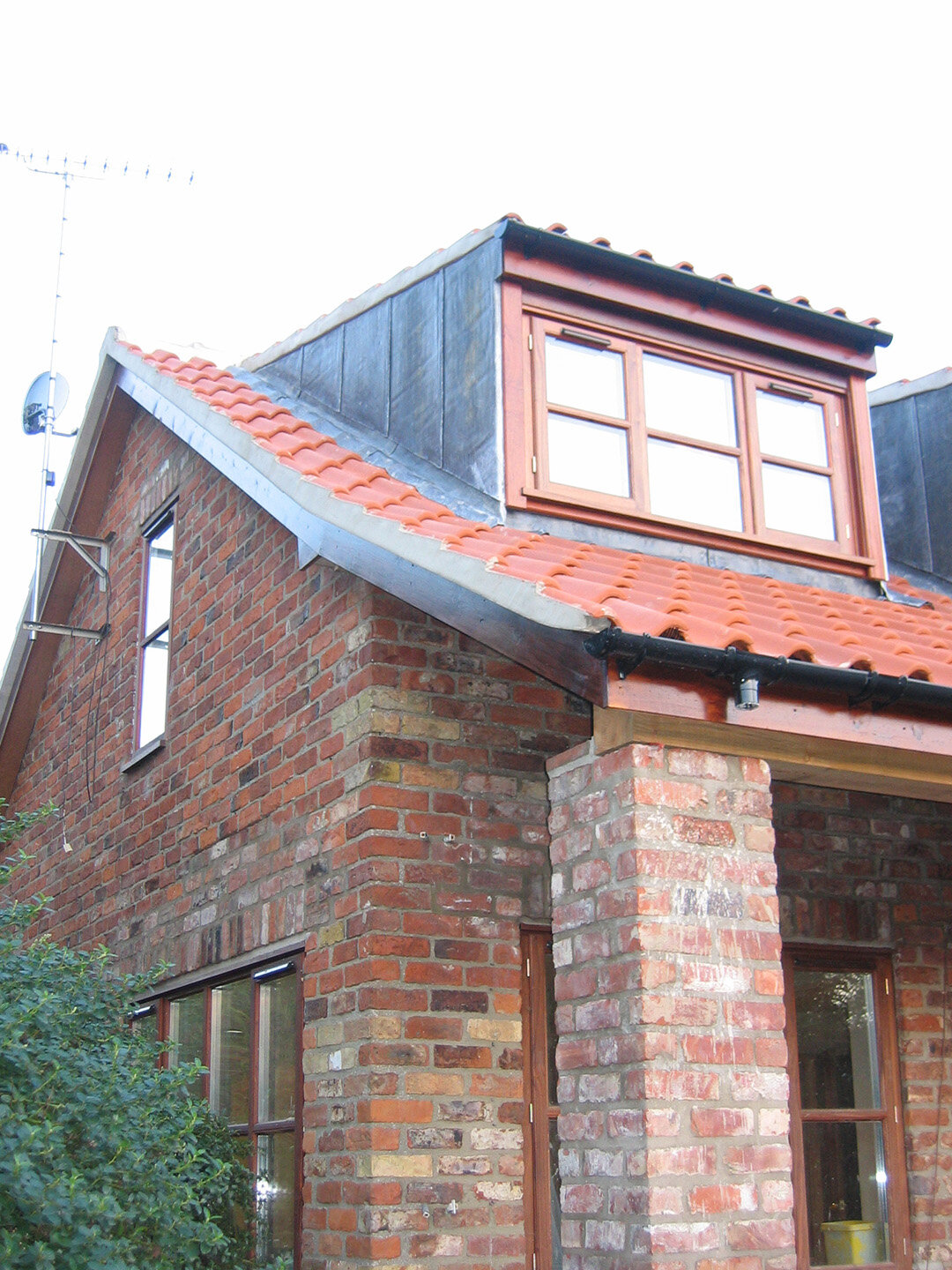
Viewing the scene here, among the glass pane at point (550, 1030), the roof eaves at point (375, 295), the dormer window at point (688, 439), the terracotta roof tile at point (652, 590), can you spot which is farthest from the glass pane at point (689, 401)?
the glass pane at point (550, 1030)

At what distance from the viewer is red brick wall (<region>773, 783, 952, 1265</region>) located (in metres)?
6.16

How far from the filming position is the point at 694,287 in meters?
7.52

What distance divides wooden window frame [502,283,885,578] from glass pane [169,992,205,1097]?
315cm

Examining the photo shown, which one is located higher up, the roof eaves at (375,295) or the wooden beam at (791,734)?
the roof eaves at (375,295)

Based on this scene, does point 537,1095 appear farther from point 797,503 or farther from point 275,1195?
point 797,503

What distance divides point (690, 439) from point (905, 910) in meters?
2.58

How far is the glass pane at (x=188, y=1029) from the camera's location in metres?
7.28

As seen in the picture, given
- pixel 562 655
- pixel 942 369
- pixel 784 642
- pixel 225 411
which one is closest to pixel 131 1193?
pixel 562 655

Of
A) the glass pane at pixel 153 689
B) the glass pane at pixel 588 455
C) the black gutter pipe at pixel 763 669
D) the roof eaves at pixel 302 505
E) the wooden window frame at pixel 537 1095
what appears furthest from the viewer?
the glass pane at pixel 153 689

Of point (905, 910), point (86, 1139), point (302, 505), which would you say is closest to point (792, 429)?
point (905, 910)

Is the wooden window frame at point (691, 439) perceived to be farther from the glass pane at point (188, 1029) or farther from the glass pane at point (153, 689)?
the glass pane at point (188, 1029)

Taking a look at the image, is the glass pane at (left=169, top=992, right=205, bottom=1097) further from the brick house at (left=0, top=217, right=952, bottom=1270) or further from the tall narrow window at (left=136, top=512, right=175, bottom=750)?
the tall narrow window at (left=136, top=512, right=175, bottom=750)

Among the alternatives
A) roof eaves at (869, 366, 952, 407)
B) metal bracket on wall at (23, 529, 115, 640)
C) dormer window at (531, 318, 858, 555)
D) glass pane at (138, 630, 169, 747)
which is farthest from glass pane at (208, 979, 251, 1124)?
roof eaves at (869, 366, 952, 407)

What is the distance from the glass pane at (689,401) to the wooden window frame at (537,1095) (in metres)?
2.91
